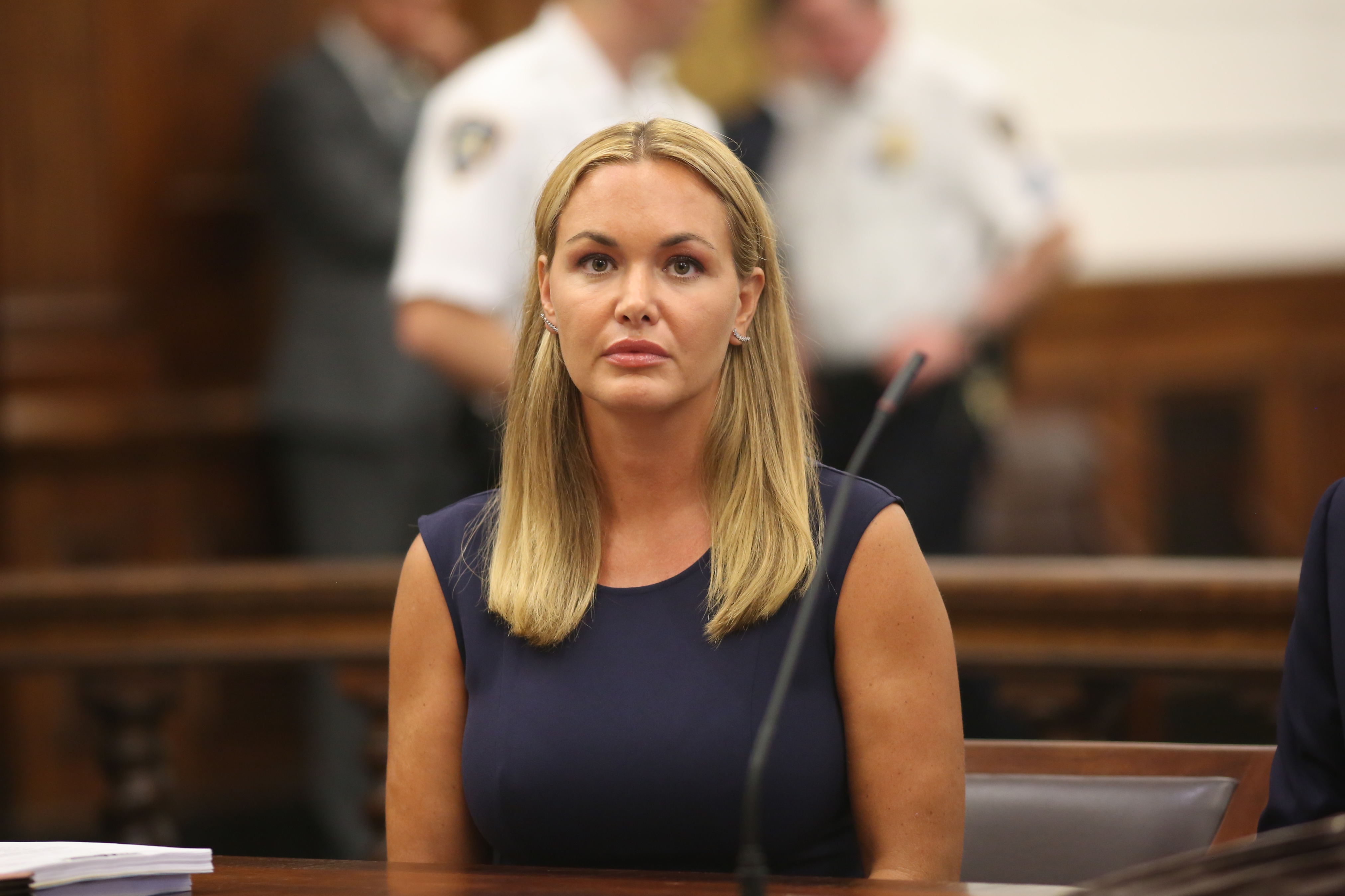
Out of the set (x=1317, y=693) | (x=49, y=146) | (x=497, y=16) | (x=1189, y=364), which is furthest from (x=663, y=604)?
(x=1189, y=364)

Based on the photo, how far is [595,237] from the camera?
1.54 meters

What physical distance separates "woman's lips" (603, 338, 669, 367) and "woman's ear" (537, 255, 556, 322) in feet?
0.36

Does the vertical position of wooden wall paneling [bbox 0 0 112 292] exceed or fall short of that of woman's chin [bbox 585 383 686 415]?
it exceeds it

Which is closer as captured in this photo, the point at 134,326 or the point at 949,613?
the point at 949,613

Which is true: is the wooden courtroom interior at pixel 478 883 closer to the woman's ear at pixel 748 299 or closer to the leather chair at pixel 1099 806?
the leather chair at pixel 1099 806

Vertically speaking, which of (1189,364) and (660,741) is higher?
(1189,364)

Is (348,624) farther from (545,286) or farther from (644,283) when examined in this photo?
(644,283)

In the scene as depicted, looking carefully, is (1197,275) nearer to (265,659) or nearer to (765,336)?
(265,659)

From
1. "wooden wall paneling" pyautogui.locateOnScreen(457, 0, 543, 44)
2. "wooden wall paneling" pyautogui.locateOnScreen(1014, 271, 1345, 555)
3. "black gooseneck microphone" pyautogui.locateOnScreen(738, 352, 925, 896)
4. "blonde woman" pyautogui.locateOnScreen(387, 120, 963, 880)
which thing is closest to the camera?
"black gooseneck microphone" pyautogui.locateOnScreen(738, 352, 925, 896)

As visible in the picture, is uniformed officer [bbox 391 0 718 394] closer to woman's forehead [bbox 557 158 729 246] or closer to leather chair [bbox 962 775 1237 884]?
woman's forehead [bbox 557 158 729 246]

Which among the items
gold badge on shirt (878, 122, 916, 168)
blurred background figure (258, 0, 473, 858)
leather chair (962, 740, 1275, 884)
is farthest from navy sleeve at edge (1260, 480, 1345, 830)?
blurred background figure (258, 0, 473, 858)

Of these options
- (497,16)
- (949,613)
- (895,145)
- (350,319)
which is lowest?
(949,613)

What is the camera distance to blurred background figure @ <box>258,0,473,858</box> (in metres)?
3.68

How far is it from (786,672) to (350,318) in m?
2.67
